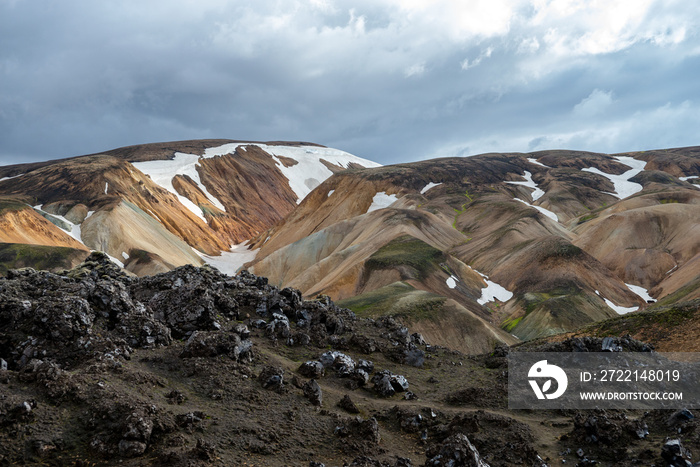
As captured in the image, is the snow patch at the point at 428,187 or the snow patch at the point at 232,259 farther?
the snow patch at the point at 428,187

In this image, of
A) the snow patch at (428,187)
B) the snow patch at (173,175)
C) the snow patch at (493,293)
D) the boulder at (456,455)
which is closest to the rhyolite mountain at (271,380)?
the boulder at (456,455)

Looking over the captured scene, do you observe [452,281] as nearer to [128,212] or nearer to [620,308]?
[620,308]

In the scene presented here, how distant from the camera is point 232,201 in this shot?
194 meters

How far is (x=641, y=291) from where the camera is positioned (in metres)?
83.0

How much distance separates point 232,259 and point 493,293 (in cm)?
8226

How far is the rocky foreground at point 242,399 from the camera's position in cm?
1120

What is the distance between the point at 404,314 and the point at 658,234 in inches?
3300

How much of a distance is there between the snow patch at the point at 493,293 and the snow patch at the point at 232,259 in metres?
62.7

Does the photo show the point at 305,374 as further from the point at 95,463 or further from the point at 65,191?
the point at 65,191

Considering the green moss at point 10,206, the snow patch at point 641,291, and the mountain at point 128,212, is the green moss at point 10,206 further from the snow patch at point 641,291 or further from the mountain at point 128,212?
the snow patch at point 641,291

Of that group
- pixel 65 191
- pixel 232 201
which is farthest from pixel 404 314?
pixel 232 201

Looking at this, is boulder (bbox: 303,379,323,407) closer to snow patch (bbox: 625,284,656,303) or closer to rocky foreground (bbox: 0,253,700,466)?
rocky foreground (bbox: 0,253,700,466)

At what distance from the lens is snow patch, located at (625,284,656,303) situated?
7816 cm

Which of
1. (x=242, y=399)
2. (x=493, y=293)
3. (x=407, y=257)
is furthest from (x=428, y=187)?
(x=242, y=399)
